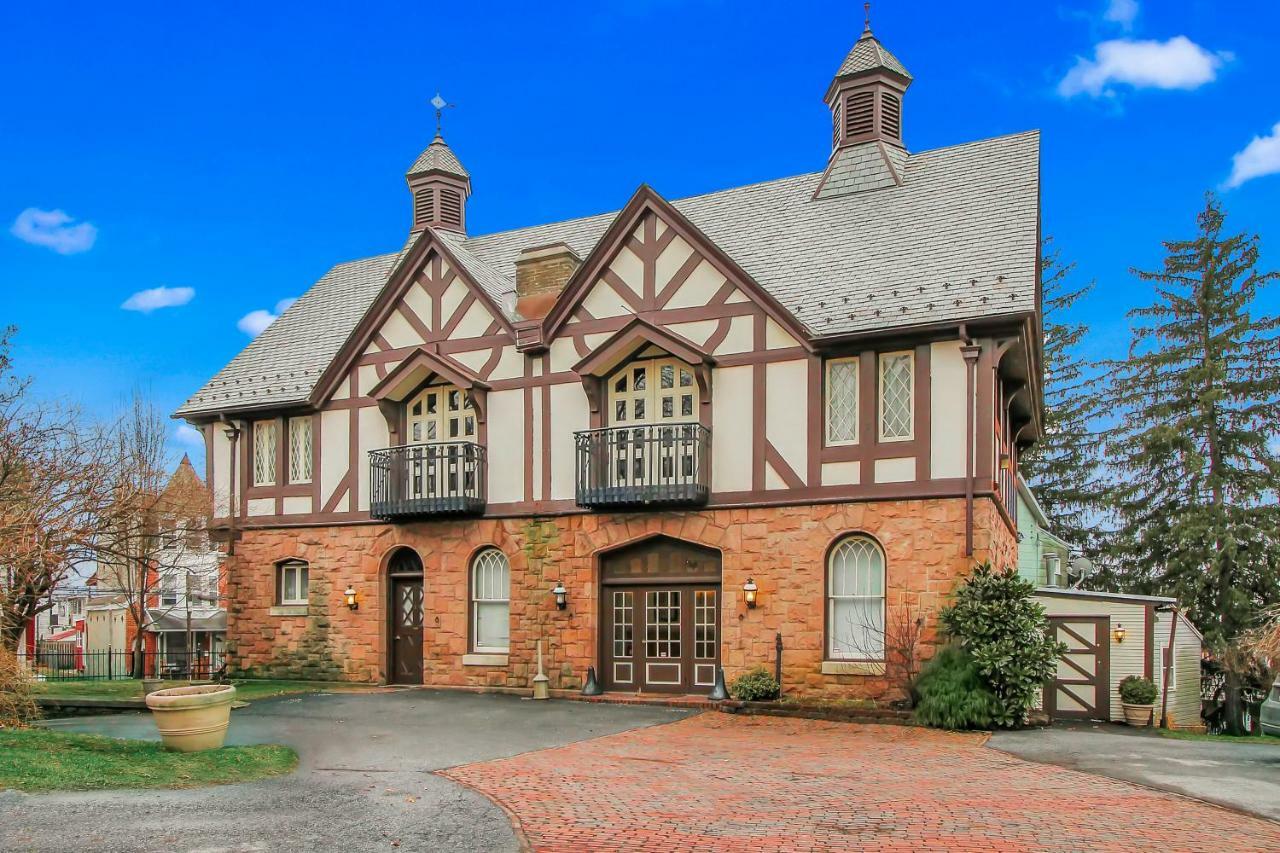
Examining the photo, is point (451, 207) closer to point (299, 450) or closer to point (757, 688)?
point (299, 450)

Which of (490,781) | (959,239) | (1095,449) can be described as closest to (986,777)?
(490,781)

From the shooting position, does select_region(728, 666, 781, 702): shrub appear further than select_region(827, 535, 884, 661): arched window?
Yes

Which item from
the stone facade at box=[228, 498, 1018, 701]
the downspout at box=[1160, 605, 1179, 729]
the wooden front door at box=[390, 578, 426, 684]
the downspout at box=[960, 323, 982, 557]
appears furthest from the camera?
the wooden front door at box=[390, 578, 426, 684]

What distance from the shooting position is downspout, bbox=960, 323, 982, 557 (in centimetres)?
1761

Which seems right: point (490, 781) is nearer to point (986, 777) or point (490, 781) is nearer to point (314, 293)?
point (986, 777)

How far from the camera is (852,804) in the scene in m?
10.7

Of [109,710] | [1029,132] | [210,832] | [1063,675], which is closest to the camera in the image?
[210,832]

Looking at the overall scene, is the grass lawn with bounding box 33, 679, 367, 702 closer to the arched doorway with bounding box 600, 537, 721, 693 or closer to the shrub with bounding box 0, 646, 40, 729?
the shrub with bounding box 0, 646, 40, 729

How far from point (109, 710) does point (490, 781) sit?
9900 millimetres

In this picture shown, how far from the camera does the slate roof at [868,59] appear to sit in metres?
23.4

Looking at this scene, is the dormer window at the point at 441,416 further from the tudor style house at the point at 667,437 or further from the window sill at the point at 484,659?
the window sill at the point at 484,659

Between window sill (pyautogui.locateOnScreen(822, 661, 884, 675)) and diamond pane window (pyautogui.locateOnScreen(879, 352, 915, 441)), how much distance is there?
352 centimetres

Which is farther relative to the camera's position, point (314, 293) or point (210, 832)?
point (314, 293)

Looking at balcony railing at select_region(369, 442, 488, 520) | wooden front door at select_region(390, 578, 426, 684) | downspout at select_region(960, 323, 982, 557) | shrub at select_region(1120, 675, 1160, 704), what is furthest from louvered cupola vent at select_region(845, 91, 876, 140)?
wooden front door at select_region(390, 578, 426, 684)
